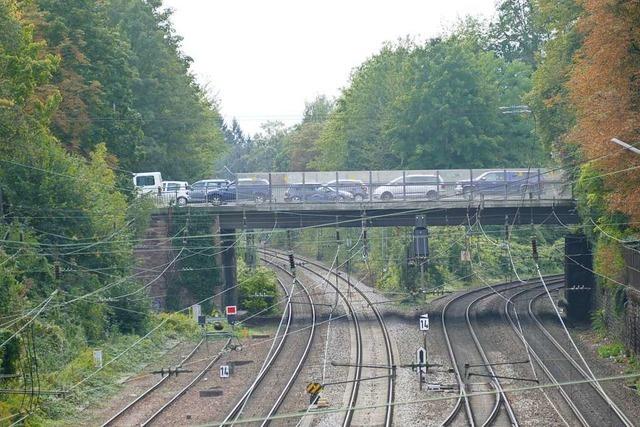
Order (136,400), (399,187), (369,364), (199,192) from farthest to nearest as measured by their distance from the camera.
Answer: (199,192), (399,187), (369,364), (136,400)

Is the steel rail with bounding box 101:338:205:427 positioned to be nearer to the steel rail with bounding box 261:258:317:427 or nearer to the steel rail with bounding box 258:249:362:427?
the steel rail with bounding box 261:258:317:427

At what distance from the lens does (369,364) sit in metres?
36.2

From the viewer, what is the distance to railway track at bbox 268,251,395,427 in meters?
27.7

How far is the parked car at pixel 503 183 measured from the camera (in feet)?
156

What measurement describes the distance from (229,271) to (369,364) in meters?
16.5

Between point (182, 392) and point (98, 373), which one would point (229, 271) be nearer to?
point (98, 373)

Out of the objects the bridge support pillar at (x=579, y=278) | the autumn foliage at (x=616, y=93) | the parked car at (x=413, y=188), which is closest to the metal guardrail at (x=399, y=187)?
the parked car at (x=413, y=188)

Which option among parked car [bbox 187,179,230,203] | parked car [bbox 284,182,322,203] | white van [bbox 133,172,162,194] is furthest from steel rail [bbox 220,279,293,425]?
white van [bbox 133,172,162,194]

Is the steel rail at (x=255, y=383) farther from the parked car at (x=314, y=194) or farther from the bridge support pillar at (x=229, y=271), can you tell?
the parked car at (x=314, y=194)

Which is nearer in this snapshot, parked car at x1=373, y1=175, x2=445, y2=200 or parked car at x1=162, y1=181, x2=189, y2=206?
parked car at x1=373, y1=175, x2=445, y2=200

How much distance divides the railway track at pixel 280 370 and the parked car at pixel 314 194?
4.81 m

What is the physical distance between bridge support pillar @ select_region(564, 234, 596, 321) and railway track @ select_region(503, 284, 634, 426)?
173cm

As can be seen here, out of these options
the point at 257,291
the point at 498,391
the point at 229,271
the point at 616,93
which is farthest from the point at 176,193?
the point at 498,391

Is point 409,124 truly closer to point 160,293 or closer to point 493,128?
point 493,128
